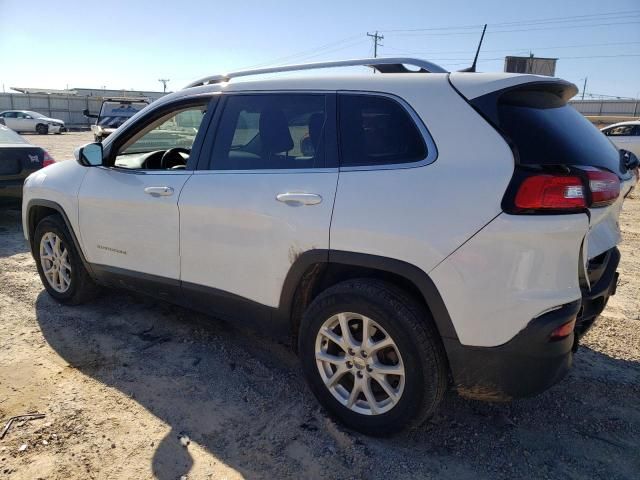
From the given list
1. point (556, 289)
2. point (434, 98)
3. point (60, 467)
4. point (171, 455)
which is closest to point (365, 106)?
point (434, 98)

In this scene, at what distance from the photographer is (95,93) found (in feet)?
198

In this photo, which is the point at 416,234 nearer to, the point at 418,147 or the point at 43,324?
→ the point at 418,147

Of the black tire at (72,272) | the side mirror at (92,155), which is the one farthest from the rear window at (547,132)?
the black tire at (72,272)

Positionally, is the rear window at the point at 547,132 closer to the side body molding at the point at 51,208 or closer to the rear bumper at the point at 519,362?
the rear bumper at the point at 519,362

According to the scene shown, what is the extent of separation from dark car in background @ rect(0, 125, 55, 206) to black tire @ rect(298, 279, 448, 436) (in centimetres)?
599

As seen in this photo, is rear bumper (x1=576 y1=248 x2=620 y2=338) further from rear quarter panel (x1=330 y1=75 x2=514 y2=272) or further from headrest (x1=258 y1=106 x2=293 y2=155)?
headrest (x1=258 y1=106 x2=293 y2=155)

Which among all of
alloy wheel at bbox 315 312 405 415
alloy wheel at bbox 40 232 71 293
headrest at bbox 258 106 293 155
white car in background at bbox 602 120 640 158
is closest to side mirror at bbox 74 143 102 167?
alloy wheel at bbox 40 232 71 293

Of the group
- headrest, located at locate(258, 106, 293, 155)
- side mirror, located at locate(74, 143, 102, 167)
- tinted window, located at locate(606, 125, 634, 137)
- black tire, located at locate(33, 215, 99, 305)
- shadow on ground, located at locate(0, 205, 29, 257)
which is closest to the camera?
headrest, located at locate(258, 106, 293, 155)

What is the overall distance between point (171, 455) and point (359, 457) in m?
0.94

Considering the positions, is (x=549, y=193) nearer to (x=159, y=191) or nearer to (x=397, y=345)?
(x=397, y=345)

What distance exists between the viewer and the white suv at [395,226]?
6.97 ft

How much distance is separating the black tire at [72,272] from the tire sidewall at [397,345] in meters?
2.33

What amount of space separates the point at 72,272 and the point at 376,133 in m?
2.96

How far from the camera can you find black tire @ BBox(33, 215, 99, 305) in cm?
409
